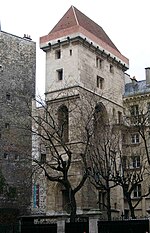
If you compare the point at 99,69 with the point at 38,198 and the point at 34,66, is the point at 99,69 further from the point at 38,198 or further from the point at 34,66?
the point at 38,198

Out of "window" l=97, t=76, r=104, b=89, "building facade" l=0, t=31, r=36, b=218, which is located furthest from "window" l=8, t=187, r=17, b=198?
"window" l=97, t=76, r=104, b=89

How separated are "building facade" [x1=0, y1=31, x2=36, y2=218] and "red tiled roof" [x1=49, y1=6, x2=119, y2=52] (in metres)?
4.30

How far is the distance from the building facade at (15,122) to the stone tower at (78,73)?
2.62m

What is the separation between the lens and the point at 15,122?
133ft

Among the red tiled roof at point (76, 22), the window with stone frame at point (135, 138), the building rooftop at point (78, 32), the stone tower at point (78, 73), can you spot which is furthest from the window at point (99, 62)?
the window with stone frame at point (135, 138)

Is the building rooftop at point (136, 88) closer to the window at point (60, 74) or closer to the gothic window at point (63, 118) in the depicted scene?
the window at point (60, 74)

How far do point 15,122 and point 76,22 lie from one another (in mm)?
10379

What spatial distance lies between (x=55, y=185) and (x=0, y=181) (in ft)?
15.6

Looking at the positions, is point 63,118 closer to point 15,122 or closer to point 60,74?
point 60,74

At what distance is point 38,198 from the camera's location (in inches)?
1550

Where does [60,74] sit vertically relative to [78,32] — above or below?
below

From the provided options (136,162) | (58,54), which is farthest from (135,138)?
(58,54)

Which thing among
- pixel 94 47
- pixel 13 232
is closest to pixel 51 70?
pixel 94 47

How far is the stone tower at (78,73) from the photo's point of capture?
3556 cm
